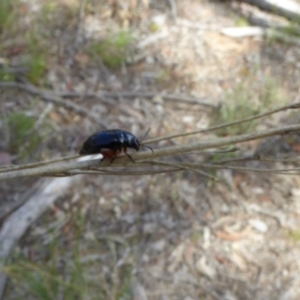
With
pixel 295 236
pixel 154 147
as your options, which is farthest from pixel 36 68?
pixel 295 236

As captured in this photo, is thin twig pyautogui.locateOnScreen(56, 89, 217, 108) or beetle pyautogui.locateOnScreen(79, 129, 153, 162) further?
thin twig pyautogui.locateOnScreen(56, 89, 217, 108)

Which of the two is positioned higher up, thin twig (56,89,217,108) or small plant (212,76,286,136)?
small plant (212,76,286,136)

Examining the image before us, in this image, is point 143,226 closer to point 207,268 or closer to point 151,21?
point 207,268

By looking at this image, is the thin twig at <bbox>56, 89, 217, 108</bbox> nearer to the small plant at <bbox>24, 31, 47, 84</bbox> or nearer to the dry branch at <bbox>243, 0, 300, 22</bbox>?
the small plant at <bbox>24, 31, 47, 84</bbox>

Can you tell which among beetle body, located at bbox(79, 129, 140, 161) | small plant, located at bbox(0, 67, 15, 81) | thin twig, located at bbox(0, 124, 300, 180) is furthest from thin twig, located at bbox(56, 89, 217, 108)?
thin twig, located at bbox(0, 124, 300, 180)

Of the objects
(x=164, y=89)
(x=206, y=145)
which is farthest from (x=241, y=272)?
(x=206, y=145)

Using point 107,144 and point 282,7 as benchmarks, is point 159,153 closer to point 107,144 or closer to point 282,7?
point 107,144

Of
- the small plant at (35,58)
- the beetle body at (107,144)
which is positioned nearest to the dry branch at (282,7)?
the small plant at (35,58)

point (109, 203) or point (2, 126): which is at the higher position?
point (2, 126)

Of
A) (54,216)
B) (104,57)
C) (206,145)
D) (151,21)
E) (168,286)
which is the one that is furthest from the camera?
(151,21)
